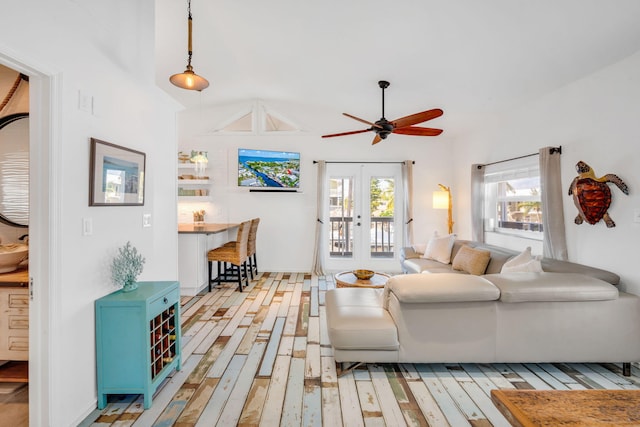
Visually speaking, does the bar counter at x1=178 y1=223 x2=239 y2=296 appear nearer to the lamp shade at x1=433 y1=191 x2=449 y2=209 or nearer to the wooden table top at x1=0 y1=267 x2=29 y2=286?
the wooden table top at x1=0 y1=267 x2=29 y2=286

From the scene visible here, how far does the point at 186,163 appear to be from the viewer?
5812mm

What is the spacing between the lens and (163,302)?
2217mm

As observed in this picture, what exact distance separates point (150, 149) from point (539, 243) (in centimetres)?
444

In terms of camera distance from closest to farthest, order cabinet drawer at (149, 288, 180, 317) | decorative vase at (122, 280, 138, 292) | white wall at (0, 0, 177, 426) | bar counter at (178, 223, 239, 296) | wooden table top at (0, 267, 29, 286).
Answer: white wall at (0, 0, 177, 426) < wooden table top at (0, 267, 29, 286) < cabinet drawer at (149, 288, 180, 317) < decorative vase at (122, 280, 138, 292) < bar counter at (178, 223, 239, 296)

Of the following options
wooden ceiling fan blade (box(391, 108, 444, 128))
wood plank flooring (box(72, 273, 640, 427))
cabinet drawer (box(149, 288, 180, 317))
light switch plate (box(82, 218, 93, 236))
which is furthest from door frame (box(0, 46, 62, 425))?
wooden ceiling fan blade (box(391, 108, 444, 128))

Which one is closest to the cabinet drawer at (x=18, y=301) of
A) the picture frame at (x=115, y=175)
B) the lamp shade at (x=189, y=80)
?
the picture frame at (x=115, y=175)

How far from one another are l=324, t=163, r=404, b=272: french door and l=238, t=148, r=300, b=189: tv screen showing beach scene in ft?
2.51

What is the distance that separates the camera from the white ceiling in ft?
8.00

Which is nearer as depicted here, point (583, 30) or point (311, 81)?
point (583, 30)

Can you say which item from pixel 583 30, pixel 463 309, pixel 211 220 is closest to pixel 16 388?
pixel 463 309

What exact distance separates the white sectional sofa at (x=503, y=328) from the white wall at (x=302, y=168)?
3.73 meters

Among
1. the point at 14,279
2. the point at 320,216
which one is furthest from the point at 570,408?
the point at 320,216

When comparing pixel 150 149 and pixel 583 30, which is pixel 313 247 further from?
pixel 583 30

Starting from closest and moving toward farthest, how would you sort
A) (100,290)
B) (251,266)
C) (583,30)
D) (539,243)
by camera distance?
(100,290) → (583,30) → (539,243) → (251,266)
